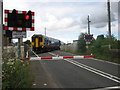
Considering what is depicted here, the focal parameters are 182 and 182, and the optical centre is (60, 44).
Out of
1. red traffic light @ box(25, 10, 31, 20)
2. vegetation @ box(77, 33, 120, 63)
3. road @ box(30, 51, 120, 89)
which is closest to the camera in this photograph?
road @ box(30, 51, 120, 89)

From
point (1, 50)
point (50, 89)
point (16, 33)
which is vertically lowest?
point (50, 89)

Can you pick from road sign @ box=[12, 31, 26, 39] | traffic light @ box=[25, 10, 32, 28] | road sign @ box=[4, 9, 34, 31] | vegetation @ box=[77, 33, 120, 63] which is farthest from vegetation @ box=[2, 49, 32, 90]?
vegetation @ box=[77, 33, 120, 63]

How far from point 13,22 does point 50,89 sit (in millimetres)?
3234

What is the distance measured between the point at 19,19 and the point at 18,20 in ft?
0.20

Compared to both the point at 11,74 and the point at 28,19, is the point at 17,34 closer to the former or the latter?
the point at 28,19

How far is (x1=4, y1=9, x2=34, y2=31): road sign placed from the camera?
7.71 meters

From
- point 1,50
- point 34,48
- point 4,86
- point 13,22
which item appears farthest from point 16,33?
point 34,48

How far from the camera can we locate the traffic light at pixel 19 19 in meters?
7.71

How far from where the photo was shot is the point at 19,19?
7785mm

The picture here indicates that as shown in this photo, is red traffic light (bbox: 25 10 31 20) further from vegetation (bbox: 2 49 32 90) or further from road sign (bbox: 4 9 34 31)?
vegetation (bbox: 2 49 32 90)

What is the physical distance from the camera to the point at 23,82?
6.52 meters

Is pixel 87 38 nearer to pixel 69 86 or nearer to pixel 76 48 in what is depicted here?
pixel 76 48

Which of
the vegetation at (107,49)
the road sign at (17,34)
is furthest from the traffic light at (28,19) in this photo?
the vegetation at (107,49)

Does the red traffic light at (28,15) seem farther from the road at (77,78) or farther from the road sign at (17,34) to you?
the road at (77,78)
